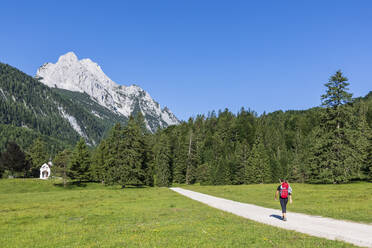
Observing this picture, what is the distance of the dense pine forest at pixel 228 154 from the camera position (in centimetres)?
4566

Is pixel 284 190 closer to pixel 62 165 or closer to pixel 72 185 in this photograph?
pixel 62 165

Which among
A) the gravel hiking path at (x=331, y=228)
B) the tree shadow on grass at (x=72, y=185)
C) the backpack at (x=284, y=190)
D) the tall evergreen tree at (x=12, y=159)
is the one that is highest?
the tall evergreen tree at (x=12, y=159)

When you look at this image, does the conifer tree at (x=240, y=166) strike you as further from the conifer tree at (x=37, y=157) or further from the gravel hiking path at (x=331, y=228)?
the conifer tree at (x=37, y=157)

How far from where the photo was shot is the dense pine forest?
150 feet

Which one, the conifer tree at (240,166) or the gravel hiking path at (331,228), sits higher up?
the conifer tree at (240,166)

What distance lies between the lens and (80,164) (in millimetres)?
70562

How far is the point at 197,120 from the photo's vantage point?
140 metres

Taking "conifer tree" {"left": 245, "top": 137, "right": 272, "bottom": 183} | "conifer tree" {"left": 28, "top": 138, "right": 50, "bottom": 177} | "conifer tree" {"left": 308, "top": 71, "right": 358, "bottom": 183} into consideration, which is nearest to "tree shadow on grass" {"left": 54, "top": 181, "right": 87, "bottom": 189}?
"conifer tree" {"left": 28, "top": 138, "right": 50, "bottom": 177}

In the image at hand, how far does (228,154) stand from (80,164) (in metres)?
56.1

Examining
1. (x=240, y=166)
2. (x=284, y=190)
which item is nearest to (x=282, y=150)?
(x=240, y=166)

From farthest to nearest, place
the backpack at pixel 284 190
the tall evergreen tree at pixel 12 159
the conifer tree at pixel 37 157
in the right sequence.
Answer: the conifer tree at pixel 37 157 < the tall evergreen tree at pixel 12 159 < the backpack at pixel 284 190

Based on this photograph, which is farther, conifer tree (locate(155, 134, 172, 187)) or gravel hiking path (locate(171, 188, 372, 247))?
conifer tree (locate(155, 134, 172, 187))

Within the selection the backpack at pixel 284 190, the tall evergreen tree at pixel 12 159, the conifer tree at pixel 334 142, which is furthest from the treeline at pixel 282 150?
the tall evergreen tree at pixel 12 159

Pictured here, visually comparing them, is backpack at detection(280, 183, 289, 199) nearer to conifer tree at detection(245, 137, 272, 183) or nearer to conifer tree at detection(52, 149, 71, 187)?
conifer tree at detection(52, 149, 71, 187)
